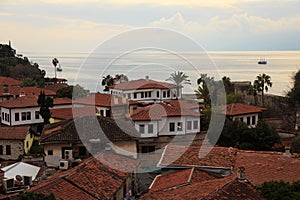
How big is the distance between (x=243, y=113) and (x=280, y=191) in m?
22.6

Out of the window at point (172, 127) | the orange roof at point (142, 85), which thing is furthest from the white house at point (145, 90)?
the window at point (172, 127)

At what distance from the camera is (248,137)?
25969 millimetres

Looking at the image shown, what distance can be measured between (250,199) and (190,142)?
18.5 meters

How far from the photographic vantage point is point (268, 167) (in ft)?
47.2

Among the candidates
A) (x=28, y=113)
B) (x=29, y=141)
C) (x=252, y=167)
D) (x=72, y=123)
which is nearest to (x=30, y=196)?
(x=252, y=167)

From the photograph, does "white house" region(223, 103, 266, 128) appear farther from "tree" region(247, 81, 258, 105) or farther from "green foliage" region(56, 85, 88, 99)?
"green foliage" region(56, 85, 88, 99)

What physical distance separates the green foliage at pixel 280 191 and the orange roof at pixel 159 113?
58.2ft

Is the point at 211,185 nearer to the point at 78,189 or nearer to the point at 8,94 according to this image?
the point at 78,189

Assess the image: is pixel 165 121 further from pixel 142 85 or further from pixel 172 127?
pixel 142 85

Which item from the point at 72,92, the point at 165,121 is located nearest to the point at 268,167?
the point at 165,121

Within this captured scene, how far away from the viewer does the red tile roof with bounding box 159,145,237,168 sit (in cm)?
1538

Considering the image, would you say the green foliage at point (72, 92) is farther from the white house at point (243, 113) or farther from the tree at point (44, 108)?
the white house at point (243, 113)

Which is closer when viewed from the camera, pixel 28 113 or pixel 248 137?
pixel 248 137

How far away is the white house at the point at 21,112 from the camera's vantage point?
107 feet
